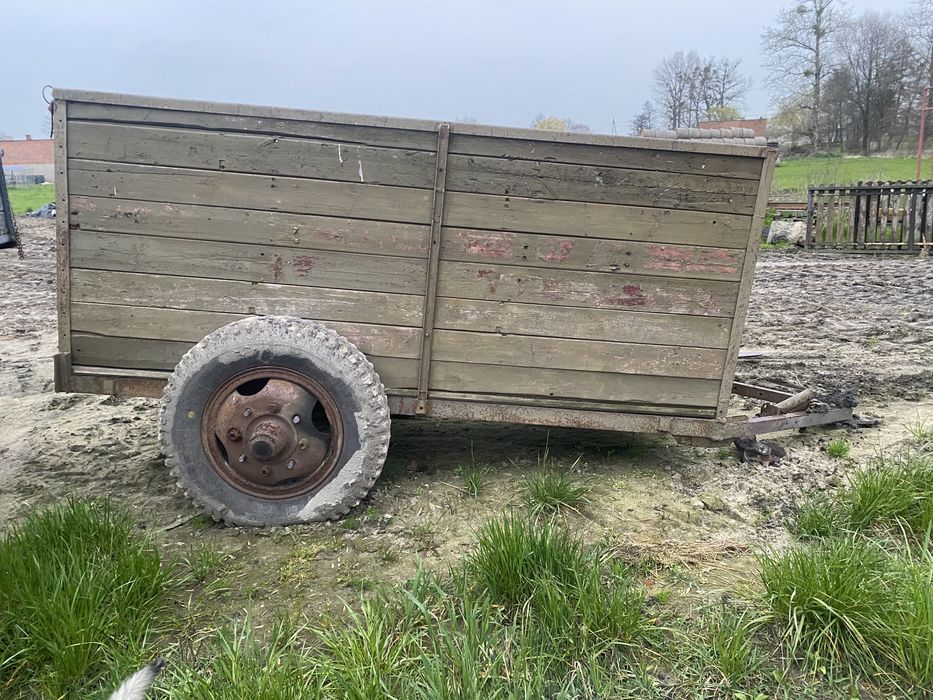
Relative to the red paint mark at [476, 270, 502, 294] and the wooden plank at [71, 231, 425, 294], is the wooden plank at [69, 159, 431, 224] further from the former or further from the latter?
the red paint mark at [476, 270, 502, 294]

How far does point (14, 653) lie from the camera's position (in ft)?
6.91

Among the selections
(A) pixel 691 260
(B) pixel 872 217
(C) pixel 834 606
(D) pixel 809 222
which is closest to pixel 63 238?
(A) pixel 691 260

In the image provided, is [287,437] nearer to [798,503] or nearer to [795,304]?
[798,503]

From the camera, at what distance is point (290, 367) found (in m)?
3.02

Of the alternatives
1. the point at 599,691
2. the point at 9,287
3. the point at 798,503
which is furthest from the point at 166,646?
the point at 9,287

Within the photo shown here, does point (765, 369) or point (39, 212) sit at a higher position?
point (39, 212)

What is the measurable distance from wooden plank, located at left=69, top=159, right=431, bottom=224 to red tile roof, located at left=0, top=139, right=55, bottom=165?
234ft

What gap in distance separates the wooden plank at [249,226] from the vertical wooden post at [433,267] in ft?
0.20

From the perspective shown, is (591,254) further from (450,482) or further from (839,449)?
(839,449)

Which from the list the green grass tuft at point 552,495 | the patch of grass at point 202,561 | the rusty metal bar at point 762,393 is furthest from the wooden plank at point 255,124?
the rusty metal bar at point 762,393

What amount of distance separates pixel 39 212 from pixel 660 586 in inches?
1169

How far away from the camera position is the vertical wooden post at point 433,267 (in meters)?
3.07

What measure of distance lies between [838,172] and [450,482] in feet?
119

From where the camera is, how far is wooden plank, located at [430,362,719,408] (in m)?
3.34
